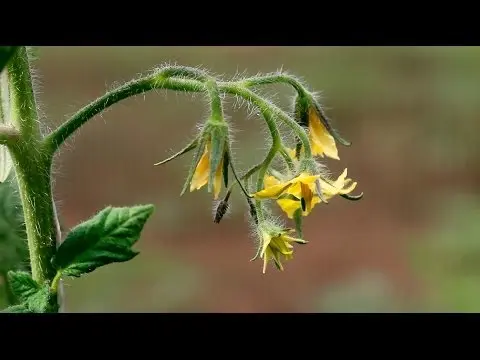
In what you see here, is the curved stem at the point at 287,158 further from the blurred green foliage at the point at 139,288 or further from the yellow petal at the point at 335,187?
the blurred green foliage at the point at 139,288

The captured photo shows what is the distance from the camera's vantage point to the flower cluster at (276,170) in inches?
32.2

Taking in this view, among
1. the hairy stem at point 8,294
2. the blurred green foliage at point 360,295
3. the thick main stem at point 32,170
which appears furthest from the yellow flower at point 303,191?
the blurred green foliage at point 360,295

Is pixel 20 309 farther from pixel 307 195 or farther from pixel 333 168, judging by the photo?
pixel 333 168

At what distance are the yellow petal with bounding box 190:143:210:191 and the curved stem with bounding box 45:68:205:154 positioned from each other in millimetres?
70

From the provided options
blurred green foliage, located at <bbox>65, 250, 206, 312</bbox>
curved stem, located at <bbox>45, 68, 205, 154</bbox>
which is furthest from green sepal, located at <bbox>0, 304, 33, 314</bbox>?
blurred green foliage, located at <bbox>65, 250, 206, 312</bbox>

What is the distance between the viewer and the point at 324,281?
12.4 ft

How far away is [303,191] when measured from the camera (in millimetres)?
854

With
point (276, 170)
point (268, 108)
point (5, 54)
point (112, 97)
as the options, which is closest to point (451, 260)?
point (276, 170)

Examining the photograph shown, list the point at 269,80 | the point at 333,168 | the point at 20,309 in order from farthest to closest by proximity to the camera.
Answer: the point at 333,168 < the point at 269,80 < the point at 20,309

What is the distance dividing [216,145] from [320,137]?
15cm

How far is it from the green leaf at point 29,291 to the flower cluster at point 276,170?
0.17m

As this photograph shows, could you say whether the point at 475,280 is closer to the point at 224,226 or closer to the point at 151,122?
the point at 224,226

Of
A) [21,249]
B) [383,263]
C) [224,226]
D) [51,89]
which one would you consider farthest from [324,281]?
[21,249]

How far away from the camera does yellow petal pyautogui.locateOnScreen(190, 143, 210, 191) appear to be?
0.82 metres
